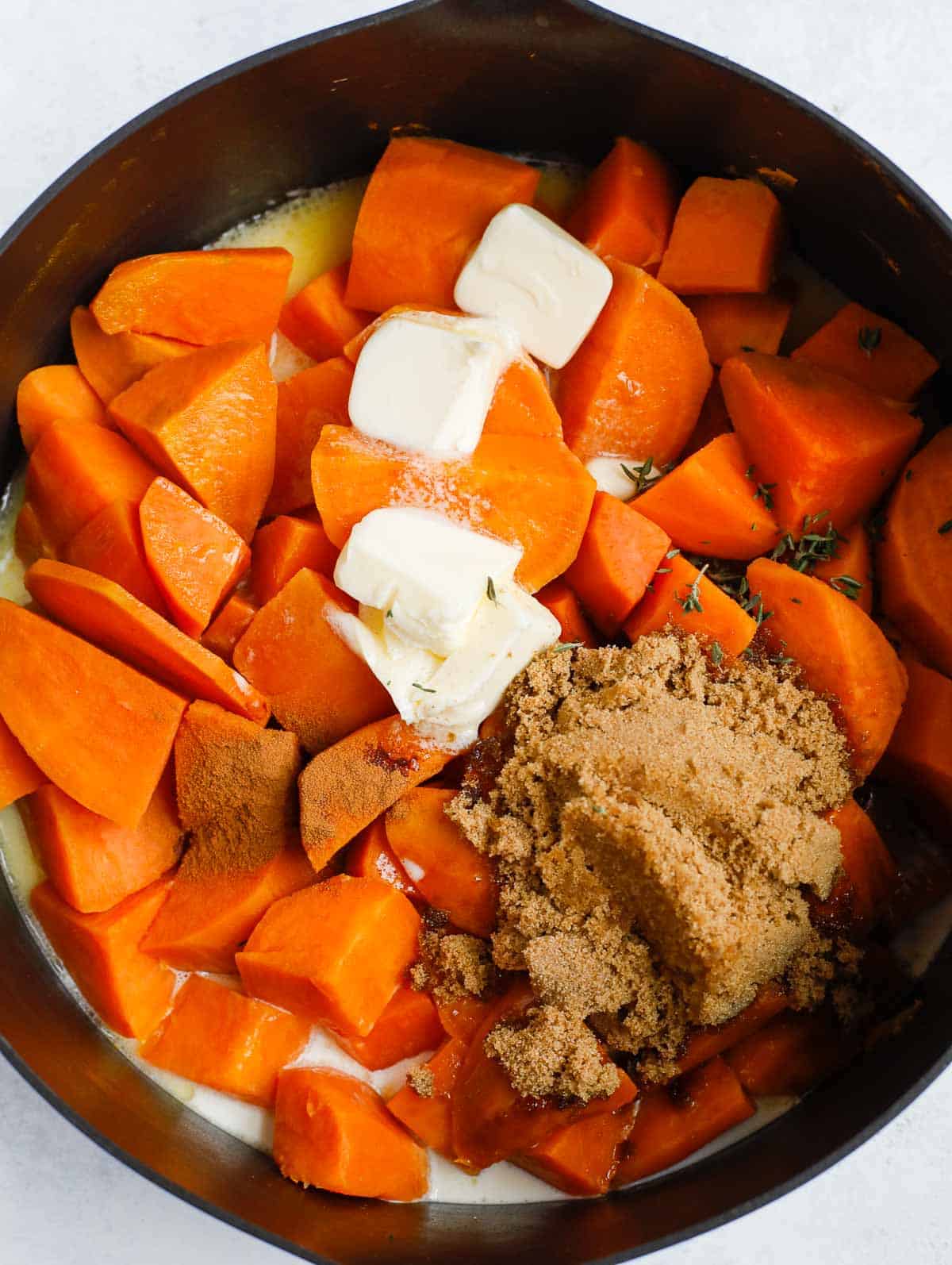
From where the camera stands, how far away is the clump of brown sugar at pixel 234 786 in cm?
173

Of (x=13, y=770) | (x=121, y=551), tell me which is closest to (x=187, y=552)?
(x=121, y=551)

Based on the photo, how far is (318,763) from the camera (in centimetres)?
173

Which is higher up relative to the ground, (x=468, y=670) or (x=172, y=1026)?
(x=468, y=670)

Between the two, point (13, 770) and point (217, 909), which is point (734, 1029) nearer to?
point (217, 909)

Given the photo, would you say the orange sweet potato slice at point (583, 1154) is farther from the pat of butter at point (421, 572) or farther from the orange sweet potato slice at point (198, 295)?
the orange sweet potato slice at point (198, 295)

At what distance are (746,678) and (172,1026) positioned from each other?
3.46 ft

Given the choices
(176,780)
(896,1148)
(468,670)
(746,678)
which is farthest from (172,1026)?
(896,1148)

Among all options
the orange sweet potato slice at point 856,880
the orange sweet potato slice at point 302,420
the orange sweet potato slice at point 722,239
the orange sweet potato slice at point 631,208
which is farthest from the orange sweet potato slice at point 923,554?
the orange sweet potato slice at point 302,420

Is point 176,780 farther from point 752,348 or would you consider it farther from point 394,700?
point 752,348

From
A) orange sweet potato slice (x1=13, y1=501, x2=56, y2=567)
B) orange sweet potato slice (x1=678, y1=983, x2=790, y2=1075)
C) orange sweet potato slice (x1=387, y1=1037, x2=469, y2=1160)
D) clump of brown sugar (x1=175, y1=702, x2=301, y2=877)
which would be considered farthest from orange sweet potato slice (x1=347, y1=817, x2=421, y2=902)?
orange sweet potato slice (x1=13, y1=501, x2=56, y2=567)

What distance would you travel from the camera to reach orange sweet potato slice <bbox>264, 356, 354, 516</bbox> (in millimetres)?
1896

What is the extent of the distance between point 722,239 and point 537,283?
0.32 m

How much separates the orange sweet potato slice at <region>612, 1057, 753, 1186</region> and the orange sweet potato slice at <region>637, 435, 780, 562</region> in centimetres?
81

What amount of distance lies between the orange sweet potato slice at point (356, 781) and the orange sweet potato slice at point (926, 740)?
0.73 m
